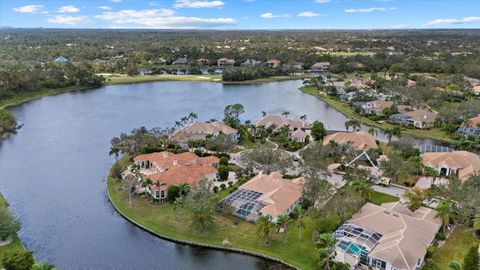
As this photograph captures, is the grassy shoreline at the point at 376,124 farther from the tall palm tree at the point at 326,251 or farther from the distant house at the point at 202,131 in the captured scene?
the tall palm tree at the point at 326,251

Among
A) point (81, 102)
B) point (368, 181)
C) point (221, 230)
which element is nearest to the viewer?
point (221, 230)

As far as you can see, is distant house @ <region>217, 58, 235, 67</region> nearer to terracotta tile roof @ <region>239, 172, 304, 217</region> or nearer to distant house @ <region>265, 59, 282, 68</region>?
distant house @ <region>265, 59, 282, 68</region>

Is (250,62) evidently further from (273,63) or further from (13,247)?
(13,247)

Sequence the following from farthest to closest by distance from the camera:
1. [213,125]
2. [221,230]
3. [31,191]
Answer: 1. [213,125]
2. [31,191]
3. [221,230]

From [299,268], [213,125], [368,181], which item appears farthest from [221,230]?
[213,125]

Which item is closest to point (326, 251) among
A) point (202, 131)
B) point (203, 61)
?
point (202, 131)

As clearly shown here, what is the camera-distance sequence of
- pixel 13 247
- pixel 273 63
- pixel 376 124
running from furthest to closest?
pixel 273 63 → pixel 376 124 → pixel 13 247

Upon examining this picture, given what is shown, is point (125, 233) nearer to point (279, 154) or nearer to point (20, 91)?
point (279, 154)
